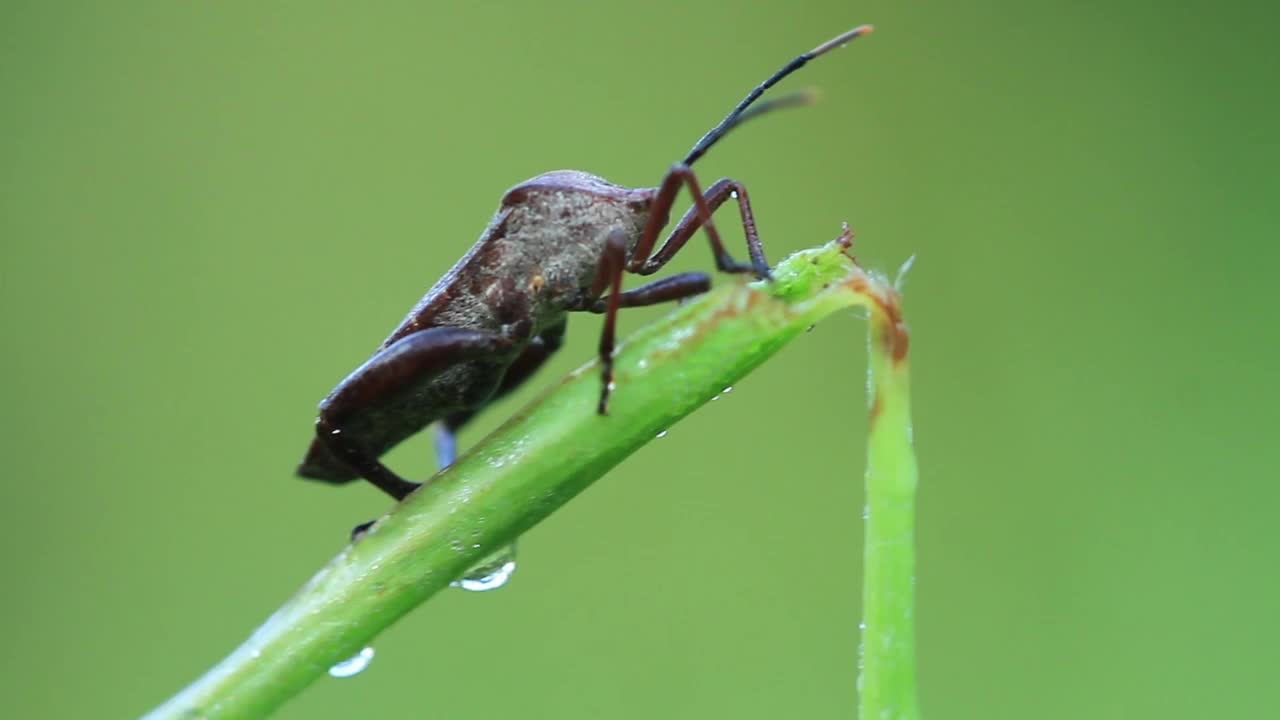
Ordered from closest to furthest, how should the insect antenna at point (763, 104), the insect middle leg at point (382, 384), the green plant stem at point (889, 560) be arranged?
the green plant stem at point (889, 560) → the insect antenna at point (763, 104) → the insect middle leg at point (382, 384)

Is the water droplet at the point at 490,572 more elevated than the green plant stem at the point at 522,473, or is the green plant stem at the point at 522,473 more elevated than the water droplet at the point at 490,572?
the green plant stem at the point at 522,473

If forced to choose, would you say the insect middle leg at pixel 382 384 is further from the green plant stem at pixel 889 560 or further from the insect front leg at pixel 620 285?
the green plant stem at pixel 889 560

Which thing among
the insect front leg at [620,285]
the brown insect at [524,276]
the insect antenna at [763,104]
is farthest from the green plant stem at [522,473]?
the brown insect at [524,276]

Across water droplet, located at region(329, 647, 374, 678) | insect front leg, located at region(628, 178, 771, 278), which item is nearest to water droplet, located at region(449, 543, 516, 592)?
water droplet, located at region(329, 647, 374, 678)

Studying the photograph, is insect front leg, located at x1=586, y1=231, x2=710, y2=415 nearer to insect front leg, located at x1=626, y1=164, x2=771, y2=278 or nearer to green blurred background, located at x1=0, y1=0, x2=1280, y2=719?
insect front leg, located at x1=626, y1=164, x2=771, y2=278

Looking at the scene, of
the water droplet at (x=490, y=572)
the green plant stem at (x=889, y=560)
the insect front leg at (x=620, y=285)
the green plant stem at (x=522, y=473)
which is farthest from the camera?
the insect front leg at (x=620, y=285)

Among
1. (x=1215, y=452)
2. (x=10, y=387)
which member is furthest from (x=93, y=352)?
(x=1215, y=452)

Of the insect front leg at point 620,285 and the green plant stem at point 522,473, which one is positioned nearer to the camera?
the green plant stem at point 522,473
